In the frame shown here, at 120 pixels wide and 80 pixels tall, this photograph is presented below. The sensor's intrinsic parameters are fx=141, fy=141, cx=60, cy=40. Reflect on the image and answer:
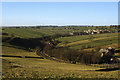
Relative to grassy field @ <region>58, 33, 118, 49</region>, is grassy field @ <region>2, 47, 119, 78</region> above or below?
below

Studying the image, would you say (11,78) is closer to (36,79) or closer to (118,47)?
(36,79)

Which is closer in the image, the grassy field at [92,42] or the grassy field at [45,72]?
the grassy field at [45,72]

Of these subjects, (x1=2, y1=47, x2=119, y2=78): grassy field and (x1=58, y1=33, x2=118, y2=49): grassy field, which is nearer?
(x1=2, y1=47, x2=119, y2=78): grassy field

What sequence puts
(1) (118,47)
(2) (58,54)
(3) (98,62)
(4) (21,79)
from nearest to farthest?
1. (4) (21,79)
2. (3) (98,62)
3. (2) (58,54)
4. (1) (118,47)

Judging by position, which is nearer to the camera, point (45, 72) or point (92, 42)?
point (45, 72)

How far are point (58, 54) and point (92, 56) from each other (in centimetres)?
2519

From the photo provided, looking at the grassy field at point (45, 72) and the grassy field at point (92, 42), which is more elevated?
the grassy field at point (92, 42)

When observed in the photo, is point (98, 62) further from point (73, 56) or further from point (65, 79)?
point (65, 79)

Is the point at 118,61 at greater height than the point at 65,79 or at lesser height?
lesser

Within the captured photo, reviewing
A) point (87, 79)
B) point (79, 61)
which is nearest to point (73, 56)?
point (79, 61)

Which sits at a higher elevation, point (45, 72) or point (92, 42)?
point (92, 42)

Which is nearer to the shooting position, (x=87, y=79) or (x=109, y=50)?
(x=87, y=79)

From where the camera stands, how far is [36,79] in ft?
90.5

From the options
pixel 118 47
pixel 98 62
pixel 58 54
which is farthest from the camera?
pixel 118 47
